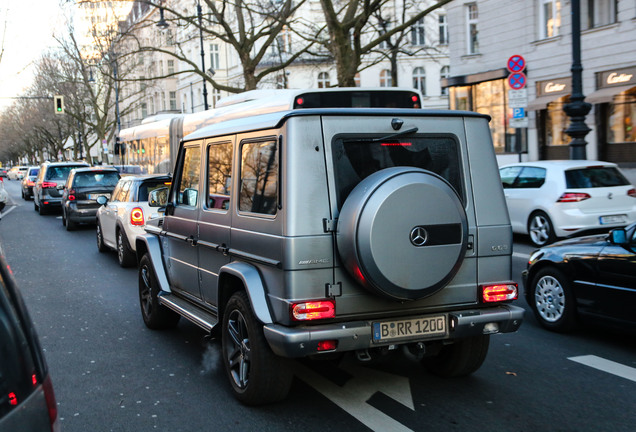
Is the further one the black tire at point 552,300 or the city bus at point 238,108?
the city bus at point 238,108

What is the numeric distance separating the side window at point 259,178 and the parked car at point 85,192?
48.2 feet

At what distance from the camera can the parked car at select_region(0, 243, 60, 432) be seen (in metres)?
2.08

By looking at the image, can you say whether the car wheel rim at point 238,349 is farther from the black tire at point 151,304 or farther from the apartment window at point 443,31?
the apartment window at point 443,31

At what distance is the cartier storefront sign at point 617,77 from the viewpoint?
22.5 metres

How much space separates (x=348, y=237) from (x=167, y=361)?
2660 mm

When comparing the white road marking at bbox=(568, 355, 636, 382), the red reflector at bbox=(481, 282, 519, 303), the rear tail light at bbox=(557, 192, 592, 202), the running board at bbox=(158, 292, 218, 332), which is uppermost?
the rear tail light at bbox=(557, 192, 592, 202)

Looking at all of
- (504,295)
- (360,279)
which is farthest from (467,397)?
(360,279)

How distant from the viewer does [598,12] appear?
23.8 meters

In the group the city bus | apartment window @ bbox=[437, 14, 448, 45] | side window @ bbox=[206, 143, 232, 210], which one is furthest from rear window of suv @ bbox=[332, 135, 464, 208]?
apartment window @ bbox=[437, 14, 448, 45]

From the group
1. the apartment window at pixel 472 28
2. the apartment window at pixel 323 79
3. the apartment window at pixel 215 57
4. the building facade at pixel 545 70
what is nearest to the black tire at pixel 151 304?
the building facade at pixel 545 70

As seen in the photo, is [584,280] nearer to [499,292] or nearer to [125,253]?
[499,292]

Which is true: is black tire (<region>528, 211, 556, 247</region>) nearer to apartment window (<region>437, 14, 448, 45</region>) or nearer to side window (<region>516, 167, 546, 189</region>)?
side window (<region>516, 167, 546, 189</region>)

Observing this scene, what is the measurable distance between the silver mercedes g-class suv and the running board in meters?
0.18

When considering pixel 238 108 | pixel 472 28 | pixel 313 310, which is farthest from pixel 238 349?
pixel 472 28
